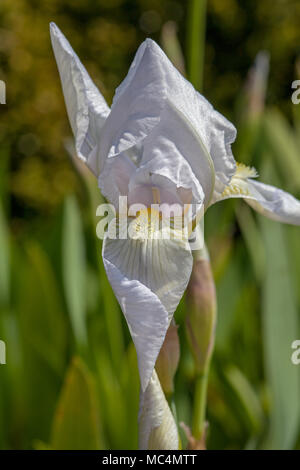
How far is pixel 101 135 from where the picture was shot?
56 cm

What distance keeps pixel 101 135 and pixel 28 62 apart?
213 centimetres

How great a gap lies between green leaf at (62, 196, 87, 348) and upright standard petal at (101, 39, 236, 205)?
1.60 feet

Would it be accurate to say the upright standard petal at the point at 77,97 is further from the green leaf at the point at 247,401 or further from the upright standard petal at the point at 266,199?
the green leaf at the point at 247,401

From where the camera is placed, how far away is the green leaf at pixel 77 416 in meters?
0.73

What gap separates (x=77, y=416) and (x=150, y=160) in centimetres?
37

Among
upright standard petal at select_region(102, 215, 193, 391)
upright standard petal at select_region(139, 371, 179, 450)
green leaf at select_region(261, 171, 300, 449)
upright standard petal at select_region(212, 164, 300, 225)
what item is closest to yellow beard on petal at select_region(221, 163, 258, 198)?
upright standard petal at select_region(212, 164, 300, 225)

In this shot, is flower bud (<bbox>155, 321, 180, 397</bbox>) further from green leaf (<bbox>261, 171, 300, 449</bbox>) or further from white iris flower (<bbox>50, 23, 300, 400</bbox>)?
green leaf (<bbox>261, 171, 300, 449</bbox>)

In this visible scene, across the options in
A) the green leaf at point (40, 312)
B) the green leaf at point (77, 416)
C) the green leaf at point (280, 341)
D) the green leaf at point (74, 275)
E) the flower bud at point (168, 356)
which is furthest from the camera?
the green leaf at point (40, 312)

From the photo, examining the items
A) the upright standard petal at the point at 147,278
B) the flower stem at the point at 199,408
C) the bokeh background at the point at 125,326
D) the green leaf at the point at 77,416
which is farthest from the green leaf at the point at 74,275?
the upright standard petal at the point at 147,278

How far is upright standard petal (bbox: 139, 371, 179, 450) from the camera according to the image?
0.58 m

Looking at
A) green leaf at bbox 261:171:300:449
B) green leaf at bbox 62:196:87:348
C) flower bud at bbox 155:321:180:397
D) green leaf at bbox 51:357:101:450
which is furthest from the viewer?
green leaf at bbox 62:196:87:348

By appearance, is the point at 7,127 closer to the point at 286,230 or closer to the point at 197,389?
the point at 286,230

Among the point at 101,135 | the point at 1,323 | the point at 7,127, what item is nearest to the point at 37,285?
the point at 1,323

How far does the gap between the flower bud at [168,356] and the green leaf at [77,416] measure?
15 centimetres
